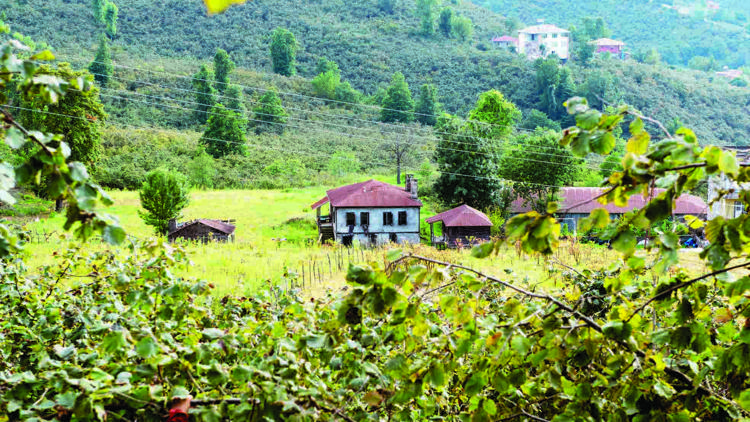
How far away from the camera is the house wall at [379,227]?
2631 centimetres

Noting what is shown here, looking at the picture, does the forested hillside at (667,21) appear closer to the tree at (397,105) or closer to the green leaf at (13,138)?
the tree at (397,105)

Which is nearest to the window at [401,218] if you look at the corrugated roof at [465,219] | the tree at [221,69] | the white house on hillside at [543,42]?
the corrugated roof at [465,219]

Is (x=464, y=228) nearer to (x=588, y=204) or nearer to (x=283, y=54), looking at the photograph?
(x=588, y=204)

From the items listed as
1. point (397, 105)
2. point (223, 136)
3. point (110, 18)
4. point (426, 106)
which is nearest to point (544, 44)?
point (426, 106)

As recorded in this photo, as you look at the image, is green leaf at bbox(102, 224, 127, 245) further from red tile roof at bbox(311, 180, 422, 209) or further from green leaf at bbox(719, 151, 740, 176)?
red tile roof at bbox(311, 180, 422, 209)

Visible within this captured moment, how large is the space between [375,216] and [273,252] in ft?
23.0

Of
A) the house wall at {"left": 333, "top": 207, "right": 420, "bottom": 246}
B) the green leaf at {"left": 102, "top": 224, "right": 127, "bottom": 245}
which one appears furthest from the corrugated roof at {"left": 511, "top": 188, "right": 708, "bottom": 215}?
the green leaf at {"left": 102, "top": 224, "right": 127, "bottom": 245}

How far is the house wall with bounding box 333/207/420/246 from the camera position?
26312 millimetres

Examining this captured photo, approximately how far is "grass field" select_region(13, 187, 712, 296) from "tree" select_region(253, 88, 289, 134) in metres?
18.8

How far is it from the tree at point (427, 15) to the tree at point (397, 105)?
99.2 feet

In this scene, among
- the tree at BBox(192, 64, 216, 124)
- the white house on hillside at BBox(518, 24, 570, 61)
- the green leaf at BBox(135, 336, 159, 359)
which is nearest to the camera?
the green leaf at BBox(135, 336, 159, 359)

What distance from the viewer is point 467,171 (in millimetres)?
31047

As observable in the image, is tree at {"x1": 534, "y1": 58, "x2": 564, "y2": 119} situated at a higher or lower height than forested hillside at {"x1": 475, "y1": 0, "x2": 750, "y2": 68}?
lower

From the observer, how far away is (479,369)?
7.14 feet
